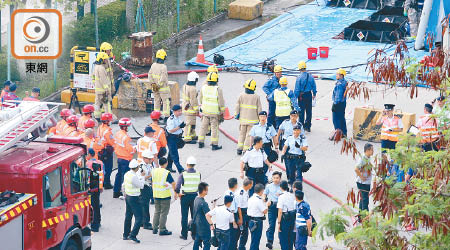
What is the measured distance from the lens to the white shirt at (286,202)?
44.1ft

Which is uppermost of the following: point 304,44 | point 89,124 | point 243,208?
point 304,44

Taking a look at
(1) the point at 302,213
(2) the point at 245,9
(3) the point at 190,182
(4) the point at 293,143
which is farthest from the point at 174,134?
(2) the point at 245,9

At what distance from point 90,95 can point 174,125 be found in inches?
216

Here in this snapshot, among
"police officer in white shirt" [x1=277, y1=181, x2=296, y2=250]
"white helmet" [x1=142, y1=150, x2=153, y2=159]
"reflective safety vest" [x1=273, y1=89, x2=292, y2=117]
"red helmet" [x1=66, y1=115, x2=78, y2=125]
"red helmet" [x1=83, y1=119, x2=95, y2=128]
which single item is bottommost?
"police officer in white shirt" [x1=277, y1=181, x2=296, y2=250]

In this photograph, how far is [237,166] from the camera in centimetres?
1825

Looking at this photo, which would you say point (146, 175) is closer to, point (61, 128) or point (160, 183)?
point (160, 183)

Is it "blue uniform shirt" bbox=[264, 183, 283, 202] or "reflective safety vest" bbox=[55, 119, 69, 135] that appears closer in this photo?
"blue uniform shirt" bbox=[264, 183, 283, 202]

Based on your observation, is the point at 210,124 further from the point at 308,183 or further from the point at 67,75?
the point at 67,75

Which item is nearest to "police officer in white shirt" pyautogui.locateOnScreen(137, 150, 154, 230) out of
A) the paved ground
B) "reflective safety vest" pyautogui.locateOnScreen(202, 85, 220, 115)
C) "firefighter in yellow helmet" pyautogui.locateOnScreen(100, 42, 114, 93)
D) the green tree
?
the paved ground

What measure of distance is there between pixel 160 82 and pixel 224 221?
8327 millimetres

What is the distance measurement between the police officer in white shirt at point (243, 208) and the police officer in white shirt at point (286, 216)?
0.56 m

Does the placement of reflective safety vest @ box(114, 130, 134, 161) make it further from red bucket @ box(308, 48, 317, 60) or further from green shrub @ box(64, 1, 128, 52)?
red bucket @ box(308, 48, 317, 60)

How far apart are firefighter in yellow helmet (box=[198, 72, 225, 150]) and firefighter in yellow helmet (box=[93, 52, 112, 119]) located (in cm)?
296

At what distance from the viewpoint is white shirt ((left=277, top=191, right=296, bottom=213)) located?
529 inches
